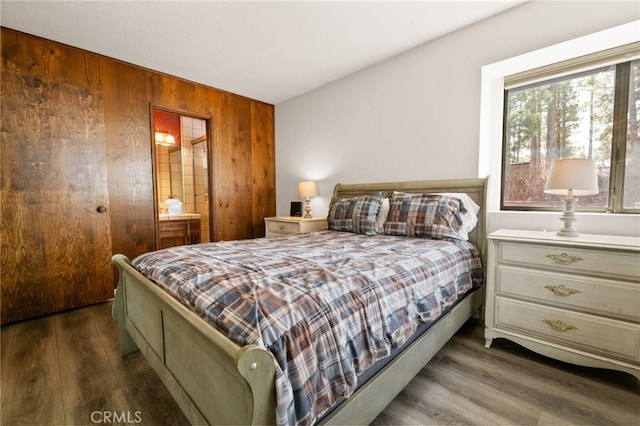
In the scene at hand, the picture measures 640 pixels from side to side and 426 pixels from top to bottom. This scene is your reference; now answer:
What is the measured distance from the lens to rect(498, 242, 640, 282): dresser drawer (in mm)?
1497

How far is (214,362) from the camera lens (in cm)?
92

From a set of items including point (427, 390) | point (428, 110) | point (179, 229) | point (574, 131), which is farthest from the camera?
point (179, 229)

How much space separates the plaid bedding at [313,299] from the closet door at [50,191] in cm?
161

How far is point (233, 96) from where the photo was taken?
391 cm

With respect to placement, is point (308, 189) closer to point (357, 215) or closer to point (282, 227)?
point (282, 227)

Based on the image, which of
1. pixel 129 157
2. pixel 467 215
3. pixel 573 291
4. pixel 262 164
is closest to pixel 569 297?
pixel 573 291

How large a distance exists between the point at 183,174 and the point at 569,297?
16.5 ft

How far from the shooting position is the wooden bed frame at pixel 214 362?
30.1 inches

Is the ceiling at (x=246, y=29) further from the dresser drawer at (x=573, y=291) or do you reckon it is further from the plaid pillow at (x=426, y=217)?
the dresser drawer at (x=573, y=291)

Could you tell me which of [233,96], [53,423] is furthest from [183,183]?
[53,423]

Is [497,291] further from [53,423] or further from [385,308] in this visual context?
[53,423]

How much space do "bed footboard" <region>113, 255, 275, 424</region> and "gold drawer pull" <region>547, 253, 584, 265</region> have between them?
5.91ft

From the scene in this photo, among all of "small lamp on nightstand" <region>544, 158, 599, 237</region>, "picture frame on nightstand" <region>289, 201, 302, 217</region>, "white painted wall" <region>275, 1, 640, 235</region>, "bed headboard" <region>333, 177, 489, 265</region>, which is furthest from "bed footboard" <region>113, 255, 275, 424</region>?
"picture frame on nightstand" <region>289, 201, 302, 217</region>

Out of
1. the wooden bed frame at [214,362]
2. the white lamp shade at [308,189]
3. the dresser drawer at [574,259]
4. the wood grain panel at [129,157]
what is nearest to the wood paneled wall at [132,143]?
the wood grain panel at [129,157]
